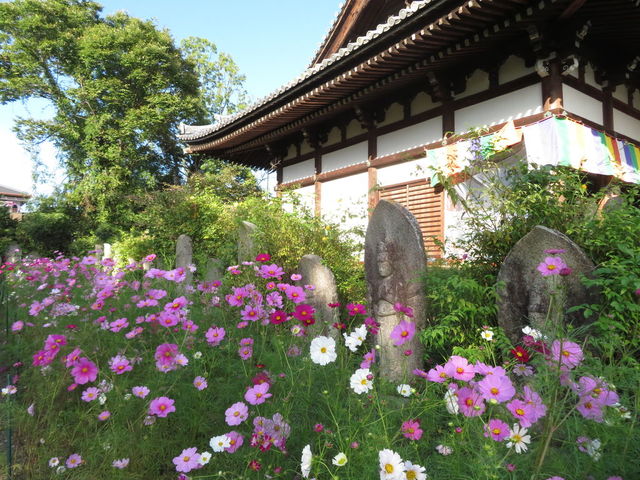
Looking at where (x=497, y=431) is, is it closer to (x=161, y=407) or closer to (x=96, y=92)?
(x=161, y=407)

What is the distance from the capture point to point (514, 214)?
7.97 feet

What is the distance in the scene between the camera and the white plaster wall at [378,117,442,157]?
19.4 feet

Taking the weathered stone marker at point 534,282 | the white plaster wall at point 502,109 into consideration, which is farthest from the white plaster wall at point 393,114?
the weathered stone marker at point 534,282

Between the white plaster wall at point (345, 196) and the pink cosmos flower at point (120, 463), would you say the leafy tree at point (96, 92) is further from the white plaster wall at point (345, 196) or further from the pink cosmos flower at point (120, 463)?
the pink cosmos flower at point (120, 463)

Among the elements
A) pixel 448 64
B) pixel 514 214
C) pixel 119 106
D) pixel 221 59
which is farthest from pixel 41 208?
pixel 514 214

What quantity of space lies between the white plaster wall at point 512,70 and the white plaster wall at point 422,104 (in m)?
1.02

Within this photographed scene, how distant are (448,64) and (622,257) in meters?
3.97

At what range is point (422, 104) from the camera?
610cm

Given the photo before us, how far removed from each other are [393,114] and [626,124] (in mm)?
3489

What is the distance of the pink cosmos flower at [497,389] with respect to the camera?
85 cm

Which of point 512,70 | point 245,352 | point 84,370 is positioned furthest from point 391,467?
point 512,70

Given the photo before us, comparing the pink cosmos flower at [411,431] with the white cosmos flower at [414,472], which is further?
the pink cosmos flower at [411,431]

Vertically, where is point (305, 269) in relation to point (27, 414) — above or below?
above

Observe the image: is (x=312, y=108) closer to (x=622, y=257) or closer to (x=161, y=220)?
(x=161, y=220)
